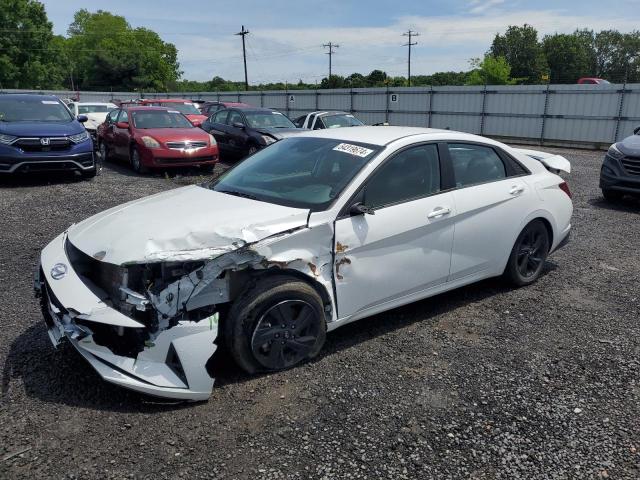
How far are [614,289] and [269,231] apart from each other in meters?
3.84

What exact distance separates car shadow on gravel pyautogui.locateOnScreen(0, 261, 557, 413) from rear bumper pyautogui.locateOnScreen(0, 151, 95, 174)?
20.9 ft

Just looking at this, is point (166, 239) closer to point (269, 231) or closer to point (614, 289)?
point (269, 231)

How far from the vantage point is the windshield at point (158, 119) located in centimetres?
1216

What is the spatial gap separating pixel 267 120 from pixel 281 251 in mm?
10669

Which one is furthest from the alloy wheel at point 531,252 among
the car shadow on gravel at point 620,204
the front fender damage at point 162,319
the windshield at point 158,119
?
the windshield at point 158,119

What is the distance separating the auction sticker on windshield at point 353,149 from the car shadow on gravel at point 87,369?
4.61 feet

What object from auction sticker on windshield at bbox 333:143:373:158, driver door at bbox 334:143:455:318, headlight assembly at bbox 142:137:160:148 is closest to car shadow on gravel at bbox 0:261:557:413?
driver door at bbox 334:143:455:318

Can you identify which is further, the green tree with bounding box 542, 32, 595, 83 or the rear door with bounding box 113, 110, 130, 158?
the green tree with bounding box 542, 32, 595, 83

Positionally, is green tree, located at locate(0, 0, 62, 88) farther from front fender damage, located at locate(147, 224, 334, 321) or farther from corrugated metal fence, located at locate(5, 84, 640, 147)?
front fender damage, located at locate(147, 224, 334, 321)

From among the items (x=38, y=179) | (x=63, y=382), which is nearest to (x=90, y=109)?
(x=38, y=179)

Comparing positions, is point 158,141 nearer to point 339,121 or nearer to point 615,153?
point 339,121

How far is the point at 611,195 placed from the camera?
9.56m

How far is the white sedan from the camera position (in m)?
2.98

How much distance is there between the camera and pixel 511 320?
4.45 meters
